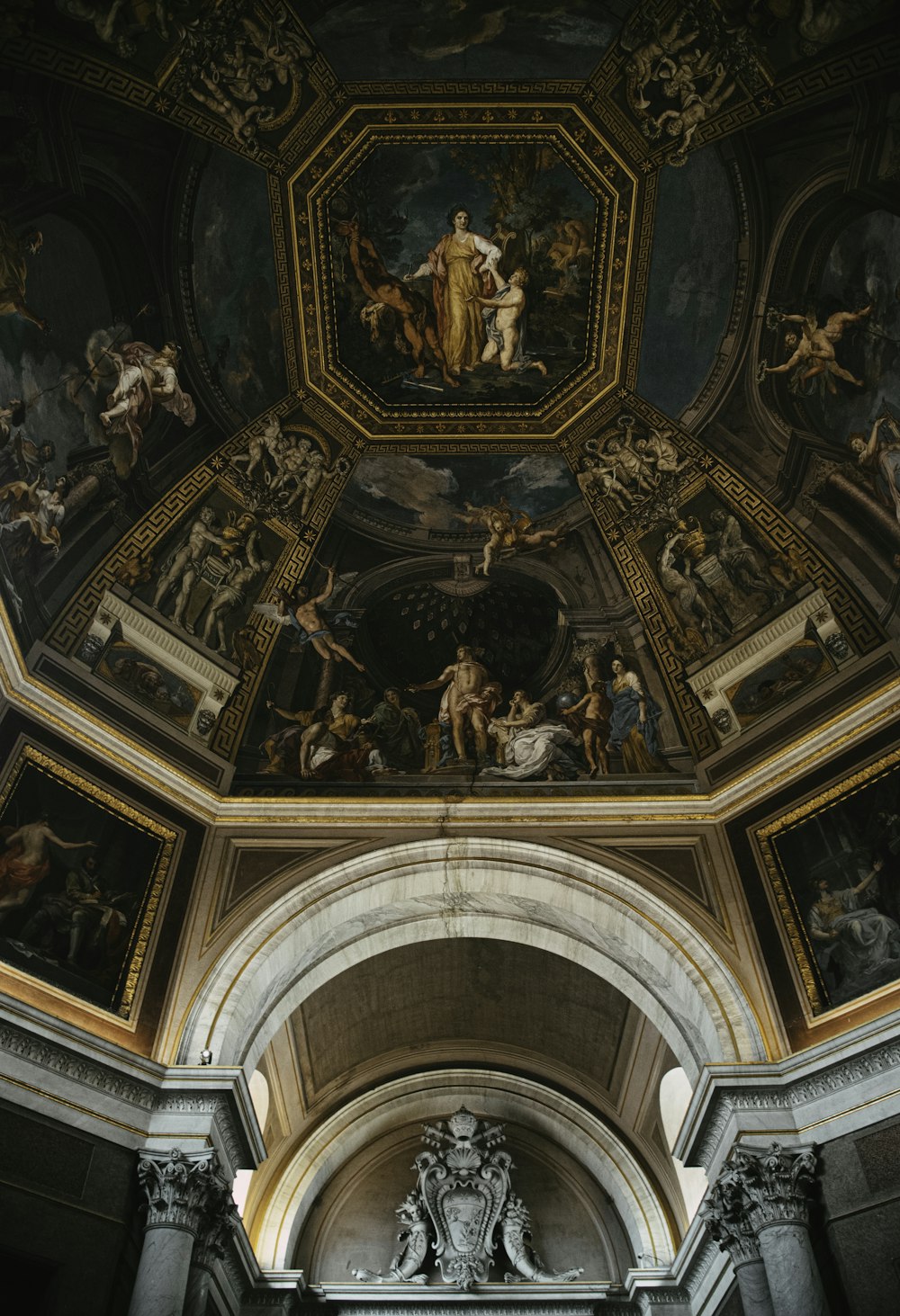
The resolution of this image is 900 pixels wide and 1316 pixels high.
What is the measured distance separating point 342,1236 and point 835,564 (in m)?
13.2

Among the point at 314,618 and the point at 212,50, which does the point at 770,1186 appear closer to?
the point at 314,618

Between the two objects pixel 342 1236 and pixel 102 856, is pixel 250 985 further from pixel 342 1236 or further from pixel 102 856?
pixel 342 1236

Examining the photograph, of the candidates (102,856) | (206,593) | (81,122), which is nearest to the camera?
(81,122)

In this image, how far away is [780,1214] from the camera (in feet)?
36.0

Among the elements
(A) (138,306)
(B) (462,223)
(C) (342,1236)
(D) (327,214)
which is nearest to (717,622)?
(B) (462,223)

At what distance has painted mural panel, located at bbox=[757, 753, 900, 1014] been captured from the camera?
40.1 feet

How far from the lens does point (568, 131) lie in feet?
44.8

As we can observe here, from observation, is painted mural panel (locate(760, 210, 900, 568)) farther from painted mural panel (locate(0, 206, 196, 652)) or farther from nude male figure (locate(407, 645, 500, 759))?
painted mural panel (locate(0, 206, 196, 652))

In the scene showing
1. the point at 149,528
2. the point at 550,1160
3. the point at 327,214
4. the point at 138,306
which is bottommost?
the point at 550,1160

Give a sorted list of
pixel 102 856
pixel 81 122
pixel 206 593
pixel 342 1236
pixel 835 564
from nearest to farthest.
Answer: pixel 81 122
pixel 102 856
pixel 835 564
pixel 206 593
pixel 342 1236

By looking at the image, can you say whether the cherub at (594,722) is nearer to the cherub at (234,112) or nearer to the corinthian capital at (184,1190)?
the corinthian capital at (184,1190)

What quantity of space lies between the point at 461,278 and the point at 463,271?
9cm

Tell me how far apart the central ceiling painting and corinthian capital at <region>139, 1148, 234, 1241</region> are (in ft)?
31.9

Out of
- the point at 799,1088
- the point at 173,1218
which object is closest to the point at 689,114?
the point at 799,1088
